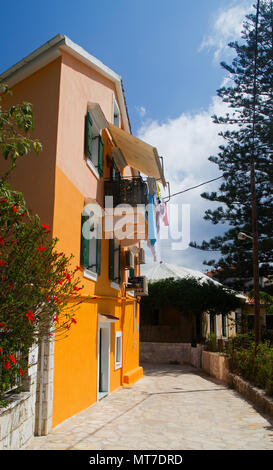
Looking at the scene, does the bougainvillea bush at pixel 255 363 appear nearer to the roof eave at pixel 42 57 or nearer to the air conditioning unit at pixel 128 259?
the air conditioning unit at pixel 128 259

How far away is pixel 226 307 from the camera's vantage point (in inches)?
966

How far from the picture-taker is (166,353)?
72.6 ft

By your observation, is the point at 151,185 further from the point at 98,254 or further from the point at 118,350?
the point at 118,350

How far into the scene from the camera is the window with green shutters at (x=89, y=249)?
9039 mm

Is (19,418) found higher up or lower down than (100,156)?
lower down

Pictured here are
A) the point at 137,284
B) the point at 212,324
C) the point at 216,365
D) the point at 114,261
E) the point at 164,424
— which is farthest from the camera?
the point at 212,324

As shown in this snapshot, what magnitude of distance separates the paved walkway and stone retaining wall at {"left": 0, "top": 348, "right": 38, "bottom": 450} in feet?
1.43

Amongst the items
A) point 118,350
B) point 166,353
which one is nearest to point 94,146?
point 118,350

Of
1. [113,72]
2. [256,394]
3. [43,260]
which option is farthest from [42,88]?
[256,394]

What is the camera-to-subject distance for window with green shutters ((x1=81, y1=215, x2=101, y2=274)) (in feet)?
29.7

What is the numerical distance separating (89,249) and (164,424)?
4196 mm

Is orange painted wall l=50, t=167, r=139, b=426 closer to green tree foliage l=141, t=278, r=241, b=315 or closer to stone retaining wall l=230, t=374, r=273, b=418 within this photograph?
stone retaining wall l=230, t=374, r=273, b=418

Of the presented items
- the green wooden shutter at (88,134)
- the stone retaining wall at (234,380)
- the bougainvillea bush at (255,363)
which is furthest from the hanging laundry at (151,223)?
the stone retaining wall at (234,380)

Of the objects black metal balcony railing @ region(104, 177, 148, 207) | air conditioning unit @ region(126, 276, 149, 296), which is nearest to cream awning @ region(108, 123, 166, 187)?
black metal balcony railing @ region(104, 177, 148, 207)
